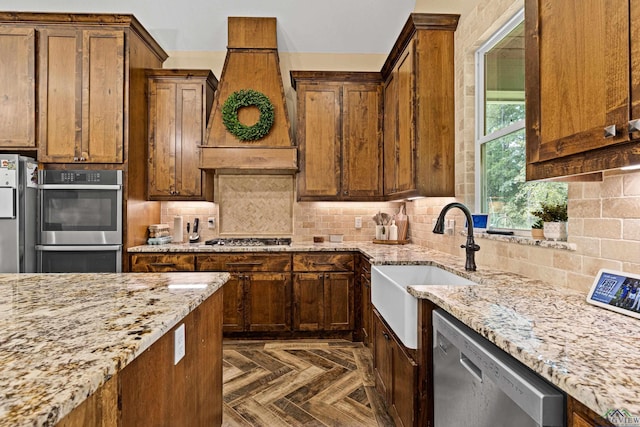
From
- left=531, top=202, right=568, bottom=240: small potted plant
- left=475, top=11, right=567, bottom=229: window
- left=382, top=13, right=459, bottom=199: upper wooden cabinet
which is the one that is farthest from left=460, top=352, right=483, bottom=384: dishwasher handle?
left=382, top=13, right=459, bottom=199: upper wooden cabinet

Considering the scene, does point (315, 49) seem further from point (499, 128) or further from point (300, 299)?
point (300, 299)

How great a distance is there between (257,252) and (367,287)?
1.13 meters

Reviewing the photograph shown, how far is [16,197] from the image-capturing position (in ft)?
9.41

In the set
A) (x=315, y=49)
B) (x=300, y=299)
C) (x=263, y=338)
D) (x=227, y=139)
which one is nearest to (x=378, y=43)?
(x=315, y=49)

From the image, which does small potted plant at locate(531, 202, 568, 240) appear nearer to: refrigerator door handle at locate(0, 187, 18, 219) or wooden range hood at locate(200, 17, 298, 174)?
wooden range hood at locate(200, 17, 298, 174)

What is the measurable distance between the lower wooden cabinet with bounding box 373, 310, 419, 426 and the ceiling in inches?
119

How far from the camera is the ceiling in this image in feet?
11.0

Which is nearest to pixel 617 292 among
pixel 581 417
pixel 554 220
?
pixel 554 220

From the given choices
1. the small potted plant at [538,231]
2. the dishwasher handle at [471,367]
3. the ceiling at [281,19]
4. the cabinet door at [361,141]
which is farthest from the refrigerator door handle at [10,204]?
the small potted plant at [538,231]

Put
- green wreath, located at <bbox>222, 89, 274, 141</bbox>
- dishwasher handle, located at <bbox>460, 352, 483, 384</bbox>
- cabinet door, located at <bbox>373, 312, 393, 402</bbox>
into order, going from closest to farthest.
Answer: dishwasher handle, located at <bbox>460, 352, 483, 384</bbox> → cabinet door, located at <bbox>373, 312, 393, 402</bbox> → green wreath, located at <bbox>222, 89, 274, 141</bbox>

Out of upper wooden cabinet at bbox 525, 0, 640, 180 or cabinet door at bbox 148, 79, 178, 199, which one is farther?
cabinet door at bbox 148, 79, 178, 199

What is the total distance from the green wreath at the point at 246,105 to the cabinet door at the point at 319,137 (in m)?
0.37

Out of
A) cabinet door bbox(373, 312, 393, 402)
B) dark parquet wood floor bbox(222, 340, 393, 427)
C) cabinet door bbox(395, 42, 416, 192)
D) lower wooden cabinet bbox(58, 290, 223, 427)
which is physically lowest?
dark parquet wood floor bbox(222, 340, 393, 427)

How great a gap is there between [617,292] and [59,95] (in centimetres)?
426
